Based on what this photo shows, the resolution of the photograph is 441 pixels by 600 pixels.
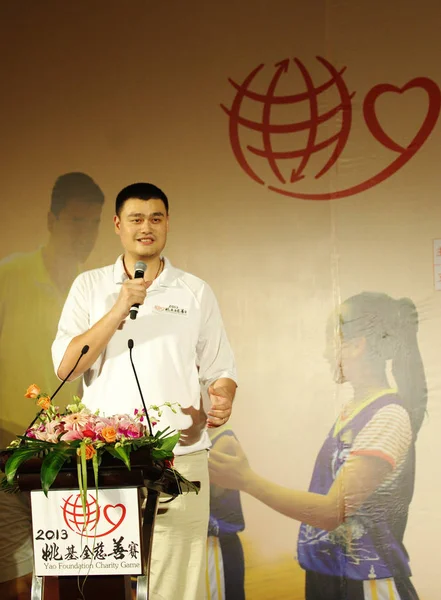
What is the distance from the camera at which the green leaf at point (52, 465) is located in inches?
93.3

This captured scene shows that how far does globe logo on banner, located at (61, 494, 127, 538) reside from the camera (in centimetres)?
244

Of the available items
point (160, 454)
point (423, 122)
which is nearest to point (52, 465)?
point (160, 454)

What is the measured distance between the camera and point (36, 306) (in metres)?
4.41

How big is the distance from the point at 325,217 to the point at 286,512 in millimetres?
1489

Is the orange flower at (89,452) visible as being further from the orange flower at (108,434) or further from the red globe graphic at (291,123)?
the red globe graphic at (291,123)

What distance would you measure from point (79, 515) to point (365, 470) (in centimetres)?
189

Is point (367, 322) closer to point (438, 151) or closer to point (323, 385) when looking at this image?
point (323, 385)

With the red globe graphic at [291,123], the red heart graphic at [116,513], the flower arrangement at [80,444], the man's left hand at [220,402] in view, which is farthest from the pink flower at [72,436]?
the red globe graphic at [291,123]

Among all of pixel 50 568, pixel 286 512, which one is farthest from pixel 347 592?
pixel 50 568

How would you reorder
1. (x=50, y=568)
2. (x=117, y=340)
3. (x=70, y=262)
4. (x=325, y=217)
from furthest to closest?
(x=70, y=262) < (x=325, y=217) < (x=117, y=340) < (x=50, y=568)

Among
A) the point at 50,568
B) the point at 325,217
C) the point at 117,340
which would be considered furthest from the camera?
the point at 325,217

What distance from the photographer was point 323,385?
4.04 m

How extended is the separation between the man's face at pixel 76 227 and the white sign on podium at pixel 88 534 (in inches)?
82.3

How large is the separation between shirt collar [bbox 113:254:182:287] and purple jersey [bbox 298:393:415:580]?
1118mm
